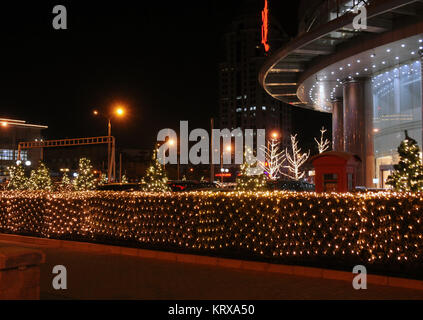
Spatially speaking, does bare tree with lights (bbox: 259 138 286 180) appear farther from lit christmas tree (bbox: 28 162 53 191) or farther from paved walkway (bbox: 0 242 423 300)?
paved walkway (bbox: 0 242 423 300)

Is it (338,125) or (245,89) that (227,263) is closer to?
(338,125)

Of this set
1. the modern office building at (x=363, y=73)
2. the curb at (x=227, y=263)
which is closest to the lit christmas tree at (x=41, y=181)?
the curb at (x=227, y=263)

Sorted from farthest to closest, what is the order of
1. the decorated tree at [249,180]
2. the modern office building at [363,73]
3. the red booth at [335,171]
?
1. the modern office building at [363,73]
2. the red booth at [335,171]
3. the decorated tree at [249,180]

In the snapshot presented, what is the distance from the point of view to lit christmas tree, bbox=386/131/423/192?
12.5 meters

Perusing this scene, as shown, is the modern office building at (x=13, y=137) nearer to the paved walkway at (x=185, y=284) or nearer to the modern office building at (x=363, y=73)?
the modern office building at (x=363, y=73)

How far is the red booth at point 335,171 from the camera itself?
15.1 metres

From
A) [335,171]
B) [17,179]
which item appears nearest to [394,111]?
[335,171]

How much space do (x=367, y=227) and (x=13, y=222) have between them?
39.4 ft

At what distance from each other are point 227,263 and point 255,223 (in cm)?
114

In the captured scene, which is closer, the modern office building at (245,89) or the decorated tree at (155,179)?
the decorated tree at (155,179)

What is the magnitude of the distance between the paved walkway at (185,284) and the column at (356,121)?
1976 cm

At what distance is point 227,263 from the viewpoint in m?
9.58
